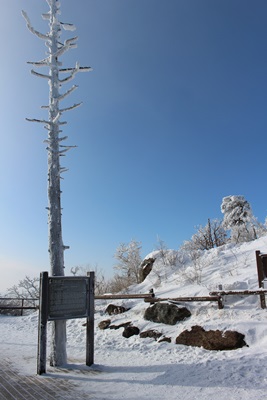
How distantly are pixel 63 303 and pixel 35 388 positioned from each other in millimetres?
1865

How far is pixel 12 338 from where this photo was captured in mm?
11250

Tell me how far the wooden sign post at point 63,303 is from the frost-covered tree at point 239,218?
26.1 meters

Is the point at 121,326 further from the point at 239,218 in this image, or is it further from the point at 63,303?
the point at 239,218

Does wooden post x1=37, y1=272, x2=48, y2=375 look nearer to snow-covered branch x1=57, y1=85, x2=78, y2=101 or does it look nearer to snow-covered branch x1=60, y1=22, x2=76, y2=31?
snow-covered branch x1=57, y1=85, x2=78, y2=101

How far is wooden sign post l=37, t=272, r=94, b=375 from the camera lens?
6.45m

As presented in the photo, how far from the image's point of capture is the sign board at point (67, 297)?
22.0 ft

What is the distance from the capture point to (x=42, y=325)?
6457mm

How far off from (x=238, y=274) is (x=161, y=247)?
31.0 feet

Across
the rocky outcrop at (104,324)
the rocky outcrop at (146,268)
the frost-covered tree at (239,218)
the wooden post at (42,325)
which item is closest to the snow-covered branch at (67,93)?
the wooden post at (42,325)

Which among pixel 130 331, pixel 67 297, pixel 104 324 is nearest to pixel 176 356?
pixel 130 331

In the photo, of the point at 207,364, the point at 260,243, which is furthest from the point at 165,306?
the point at 260,243

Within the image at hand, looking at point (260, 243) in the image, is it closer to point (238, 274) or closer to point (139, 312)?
point (238, 274)

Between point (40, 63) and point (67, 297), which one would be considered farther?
point (40, 63)

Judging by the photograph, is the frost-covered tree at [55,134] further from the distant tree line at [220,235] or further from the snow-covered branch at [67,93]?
the distant tree line at [220,235]
